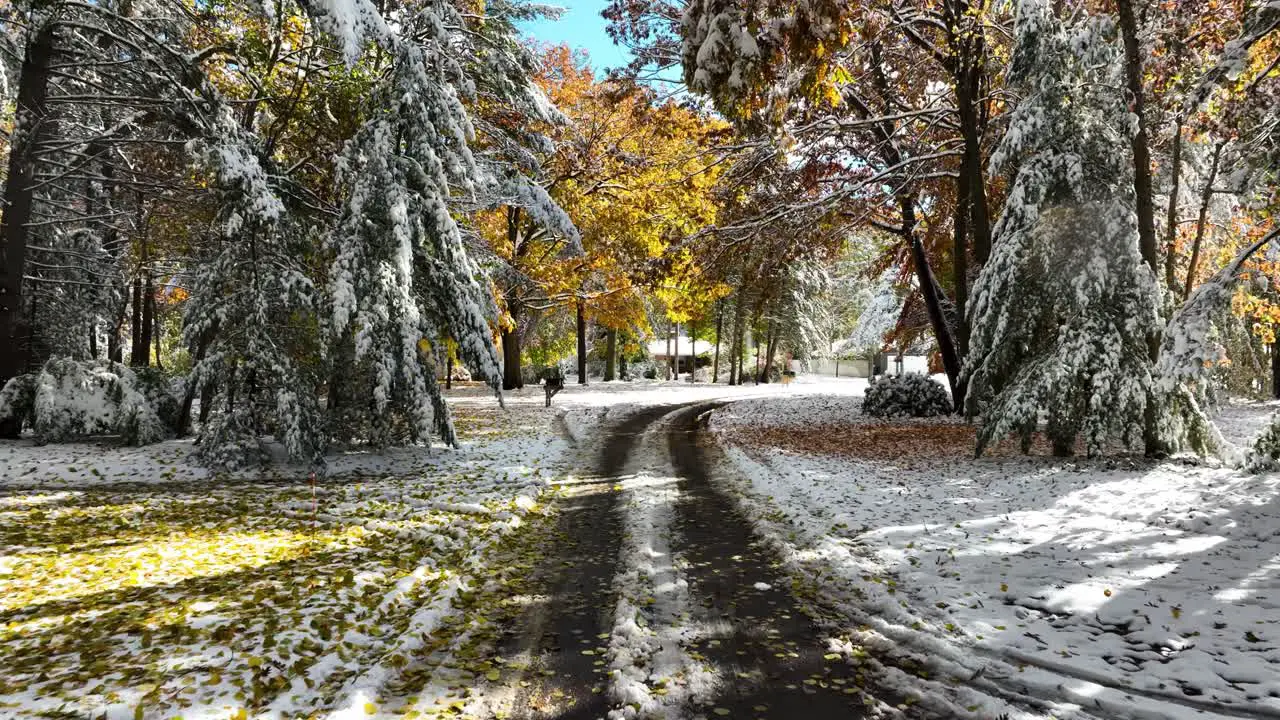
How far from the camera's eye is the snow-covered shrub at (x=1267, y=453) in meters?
8.32

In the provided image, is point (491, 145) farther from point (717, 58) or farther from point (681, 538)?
point (681, 538)

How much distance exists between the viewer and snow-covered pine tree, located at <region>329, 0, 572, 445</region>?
10.4 m

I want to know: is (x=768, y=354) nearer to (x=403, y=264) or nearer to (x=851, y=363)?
(x=851, y=363)

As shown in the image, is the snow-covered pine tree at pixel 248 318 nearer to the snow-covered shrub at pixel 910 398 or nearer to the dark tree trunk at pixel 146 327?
the dark tree trunk at pixel 146 327

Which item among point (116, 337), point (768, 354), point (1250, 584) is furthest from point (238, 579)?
point (768, 354)

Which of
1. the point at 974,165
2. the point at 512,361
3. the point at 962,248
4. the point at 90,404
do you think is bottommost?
the point at 90,404

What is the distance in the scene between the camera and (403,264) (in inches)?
410

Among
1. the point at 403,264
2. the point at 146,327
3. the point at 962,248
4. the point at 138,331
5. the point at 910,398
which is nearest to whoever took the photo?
the point at 403,264

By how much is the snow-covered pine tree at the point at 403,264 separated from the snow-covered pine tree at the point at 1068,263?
8.66 meters

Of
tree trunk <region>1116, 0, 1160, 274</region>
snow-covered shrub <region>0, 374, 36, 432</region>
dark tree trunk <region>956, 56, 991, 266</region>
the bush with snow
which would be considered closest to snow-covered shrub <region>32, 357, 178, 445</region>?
the bush with snow

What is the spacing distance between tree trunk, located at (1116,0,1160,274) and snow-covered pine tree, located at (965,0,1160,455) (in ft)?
0.59

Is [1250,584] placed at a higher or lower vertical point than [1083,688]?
higher

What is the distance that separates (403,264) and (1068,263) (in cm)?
1045

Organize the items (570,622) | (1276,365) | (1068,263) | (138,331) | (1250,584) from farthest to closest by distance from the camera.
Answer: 1. (1276,365)
2. (138,331)
3. (1068,263)
4. (1250,584)
5. (570,622)
